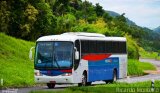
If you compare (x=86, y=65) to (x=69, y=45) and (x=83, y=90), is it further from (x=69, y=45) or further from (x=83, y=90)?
(x=83, y=90)

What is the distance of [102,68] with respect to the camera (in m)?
37.6

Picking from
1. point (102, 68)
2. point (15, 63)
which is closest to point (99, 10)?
point (15, 63)

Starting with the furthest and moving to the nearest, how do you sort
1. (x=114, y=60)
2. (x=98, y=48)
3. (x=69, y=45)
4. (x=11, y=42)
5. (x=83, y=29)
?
(x=83, y=29)
(x=11, y=42)
(x=114, y=60)
(x=98, y=48)
(x=69, y=45)

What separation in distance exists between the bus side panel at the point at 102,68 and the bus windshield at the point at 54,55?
3205mm

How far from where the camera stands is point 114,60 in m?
40.0

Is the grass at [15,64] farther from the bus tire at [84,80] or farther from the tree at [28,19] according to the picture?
the bus tire at [84,80]

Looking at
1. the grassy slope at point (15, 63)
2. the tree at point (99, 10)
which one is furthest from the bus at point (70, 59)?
the tree at point (99, 10)

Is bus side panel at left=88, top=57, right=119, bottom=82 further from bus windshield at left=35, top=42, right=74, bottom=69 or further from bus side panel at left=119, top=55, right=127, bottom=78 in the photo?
bus windshield at left=35, top=42, right=74, bottom=69

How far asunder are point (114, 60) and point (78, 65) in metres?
7.30

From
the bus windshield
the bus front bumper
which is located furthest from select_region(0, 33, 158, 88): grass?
the bus front bumper

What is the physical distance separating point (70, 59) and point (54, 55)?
3.24 feet

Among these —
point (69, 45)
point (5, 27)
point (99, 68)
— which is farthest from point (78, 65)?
point (5, 27)

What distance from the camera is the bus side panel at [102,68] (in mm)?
35772

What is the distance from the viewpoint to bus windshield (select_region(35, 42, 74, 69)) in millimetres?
32375
